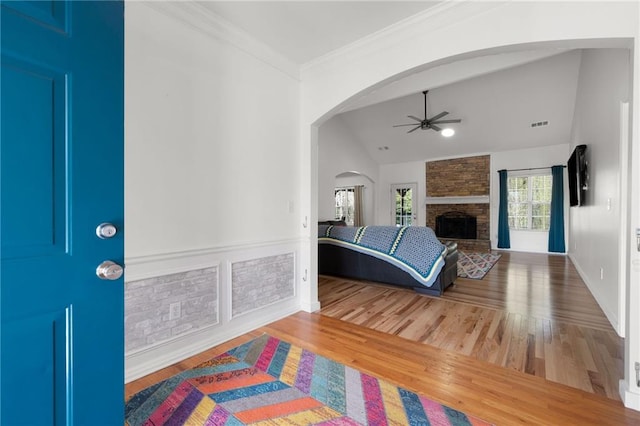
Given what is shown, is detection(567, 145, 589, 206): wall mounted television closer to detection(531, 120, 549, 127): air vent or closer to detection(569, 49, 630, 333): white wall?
detection(569, 49, 630, 333): white wall

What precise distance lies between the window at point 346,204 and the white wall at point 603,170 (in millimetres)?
6393

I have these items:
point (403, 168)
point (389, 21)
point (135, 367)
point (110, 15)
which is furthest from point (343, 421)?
point (403, 168)

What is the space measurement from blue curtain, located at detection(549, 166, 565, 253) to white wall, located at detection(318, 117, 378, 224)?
15.6 ft

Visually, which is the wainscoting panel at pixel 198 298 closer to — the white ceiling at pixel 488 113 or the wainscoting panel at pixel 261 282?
the wainscoting panel at pixel 261 282

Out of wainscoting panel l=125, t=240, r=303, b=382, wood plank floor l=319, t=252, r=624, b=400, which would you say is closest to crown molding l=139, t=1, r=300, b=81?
wainscoting panel l=125, t=240, r=303, b=382

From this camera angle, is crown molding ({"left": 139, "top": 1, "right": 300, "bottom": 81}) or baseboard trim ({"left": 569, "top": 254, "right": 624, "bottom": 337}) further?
baseboard trim ({"left": 569, "top": 254, "right": 624, "bottom": 337})

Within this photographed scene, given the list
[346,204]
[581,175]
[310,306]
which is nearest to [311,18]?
[310,306]

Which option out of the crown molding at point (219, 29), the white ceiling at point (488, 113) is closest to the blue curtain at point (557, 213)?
the white ceiling at point (488, 113)

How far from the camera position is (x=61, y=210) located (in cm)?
105

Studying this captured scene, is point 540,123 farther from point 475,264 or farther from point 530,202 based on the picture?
point 475,264

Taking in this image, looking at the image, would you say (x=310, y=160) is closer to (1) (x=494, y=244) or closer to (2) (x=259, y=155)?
(2) (x=259, y=155)

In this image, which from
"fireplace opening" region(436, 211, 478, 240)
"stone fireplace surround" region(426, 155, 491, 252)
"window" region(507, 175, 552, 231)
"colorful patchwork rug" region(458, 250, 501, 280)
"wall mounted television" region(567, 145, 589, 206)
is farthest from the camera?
"fireplace opening" region(436, 211, 478, 240)

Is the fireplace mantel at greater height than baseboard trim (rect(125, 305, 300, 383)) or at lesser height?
greater

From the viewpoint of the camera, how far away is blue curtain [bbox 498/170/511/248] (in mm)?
7859
